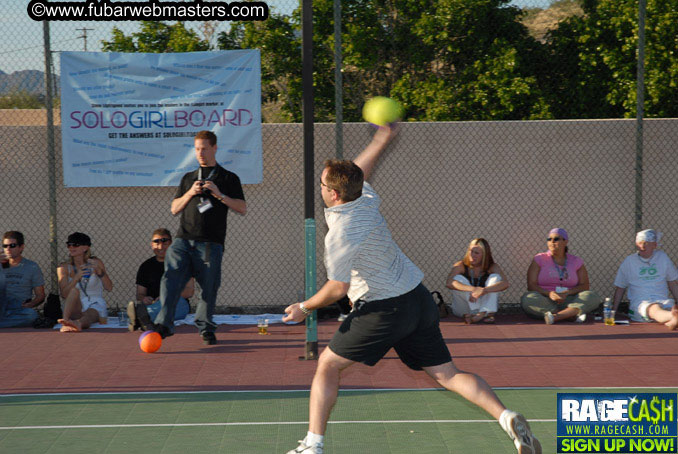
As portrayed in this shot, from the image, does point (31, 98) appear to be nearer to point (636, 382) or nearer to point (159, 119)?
point (159, 119)

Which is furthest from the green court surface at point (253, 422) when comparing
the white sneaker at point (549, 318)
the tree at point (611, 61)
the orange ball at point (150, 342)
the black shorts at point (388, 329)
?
the tree at point (611, 61)

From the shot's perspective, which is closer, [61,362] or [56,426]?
[56,426]

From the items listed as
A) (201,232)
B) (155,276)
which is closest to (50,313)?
(155,276)

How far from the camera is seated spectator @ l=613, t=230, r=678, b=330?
33.6 ft

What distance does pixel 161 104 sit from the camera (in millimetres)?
10828

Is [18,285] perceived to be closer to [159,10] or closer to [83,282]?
[83,282]

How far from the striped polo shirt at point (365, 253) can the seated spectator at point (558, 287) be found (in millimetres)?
5570

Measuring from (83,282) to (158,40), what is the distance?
3655mm

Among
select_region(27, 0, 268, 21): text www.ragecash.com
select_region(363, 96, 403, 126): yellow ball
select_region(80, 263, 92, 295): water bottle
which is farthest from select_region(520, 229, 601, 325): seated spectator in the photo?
select_region(80, 263, 92, 295): water bottle

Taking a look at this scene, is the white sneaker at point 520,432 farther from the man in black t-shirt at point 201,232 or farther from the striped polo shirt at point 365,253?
the man in black t-shirt at point 201,232

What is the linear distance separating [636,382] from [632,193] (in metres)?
4.13

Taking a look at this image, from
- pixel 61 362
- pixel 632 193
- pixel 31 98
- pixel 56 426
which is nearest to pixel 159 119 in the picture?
pixel 31 98

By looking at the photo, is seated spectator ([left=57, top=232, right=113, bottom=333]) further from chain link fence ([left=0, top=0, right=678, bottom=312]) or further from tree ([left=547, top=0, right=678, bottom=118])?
tree ([left=547, top=0, right=678, bottom=118])

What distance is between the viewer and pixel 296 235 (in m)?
11.2
